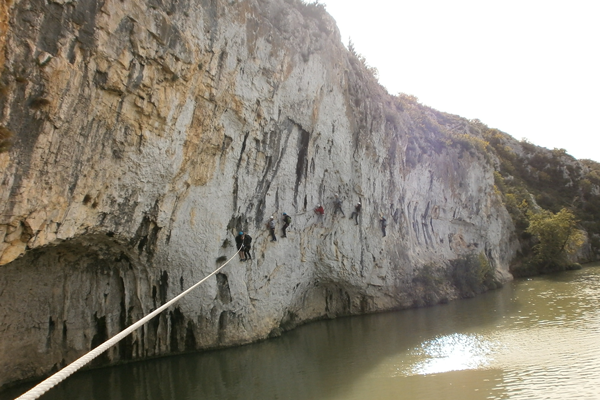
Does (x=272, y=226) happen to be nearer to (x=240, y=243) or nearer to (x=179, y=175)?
(x=240, y=243)

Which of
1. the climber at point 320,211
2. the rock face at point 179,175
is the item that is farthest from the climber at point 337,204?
the climber at point 320,211

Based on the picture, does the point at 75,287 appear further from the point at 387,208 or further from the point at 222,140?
the point at 387,208

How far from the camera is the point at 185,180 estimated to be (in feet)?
37.8

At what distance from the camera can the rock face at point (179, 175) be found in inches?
310

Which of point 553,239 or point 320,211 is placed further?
point 553,239

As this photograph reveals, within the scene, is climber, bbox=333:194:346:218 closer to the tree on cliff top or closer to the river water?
the river water

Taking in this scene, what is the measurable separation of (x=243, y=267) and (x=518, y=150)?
1972 inches

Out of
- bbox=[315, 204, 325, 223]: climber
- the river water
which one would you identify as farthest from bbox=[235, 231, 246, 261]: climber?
bbox=[315, 204, 325, 223]: climber

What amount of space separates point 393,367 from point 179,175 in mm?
7652

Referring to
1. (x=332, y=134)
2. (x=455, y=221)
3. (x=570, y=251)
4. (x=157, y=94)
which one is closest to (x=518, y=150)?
(x=570, y=251)

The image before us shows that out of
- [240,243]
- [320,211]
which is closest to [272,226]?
[240,243]

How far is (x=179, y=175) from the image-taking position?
36.8 ft

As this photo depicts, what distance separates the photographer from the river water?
8.91 metres

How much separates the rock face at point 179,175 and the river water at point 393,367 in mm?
1334
